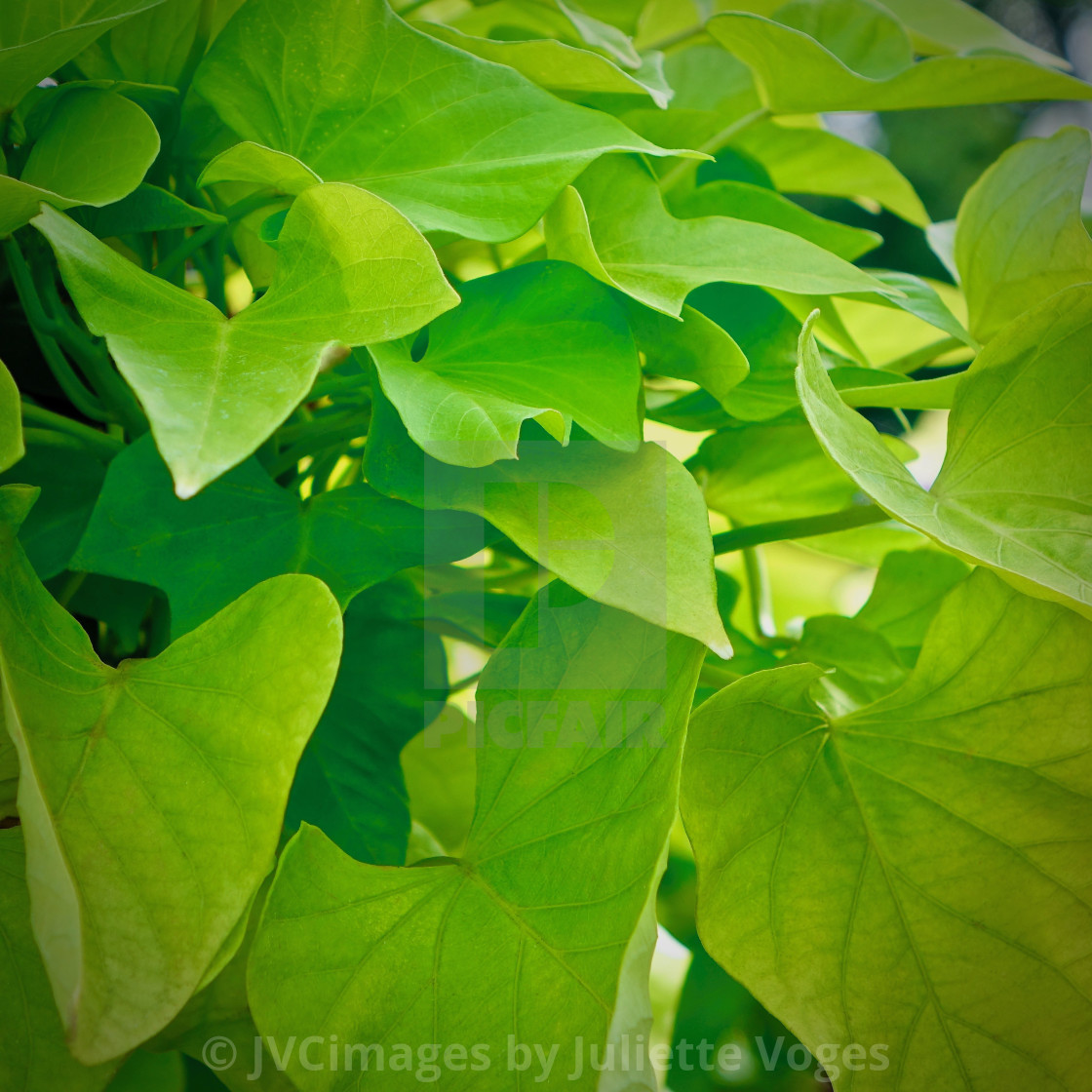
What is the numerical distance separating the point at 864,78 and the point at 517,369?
0.17m

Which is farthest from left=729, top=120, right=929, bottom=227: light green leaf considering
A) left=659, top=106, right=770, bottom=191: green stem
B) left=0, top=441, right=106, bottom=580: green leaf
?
left=0, top=441, right=106, bottom=580: green leaf

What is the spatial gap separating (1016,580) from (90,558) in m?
0.19

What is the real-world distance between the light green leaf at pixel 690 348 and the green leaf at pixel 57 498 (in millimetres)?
142

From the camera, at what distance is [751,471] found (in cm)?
30

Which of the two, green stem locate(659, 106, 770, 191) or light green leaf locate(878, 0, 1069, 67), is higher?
light green leaf locate(878, 0, 1069, 67)

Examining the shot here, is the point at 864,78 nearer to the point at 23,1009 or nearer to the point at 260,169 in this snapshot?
the point at 260,169

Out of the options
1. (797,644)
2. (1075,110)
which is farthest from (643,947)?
(1075,110)

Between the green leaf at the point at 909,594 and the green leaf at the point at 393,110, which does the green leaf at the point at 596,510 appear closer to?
the green leaf at the point at 393,110

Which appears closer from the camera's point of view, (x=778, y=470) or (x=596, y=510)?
(x=596, y=510)

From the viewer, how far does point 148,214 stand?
20 centimetres

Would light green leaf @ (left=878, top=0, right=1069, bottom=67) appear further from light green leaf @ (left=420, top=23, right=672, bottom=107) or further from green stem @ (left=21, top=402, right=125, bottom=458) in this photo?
green stem @ (left=21, top=402, right=125, bottom=458)

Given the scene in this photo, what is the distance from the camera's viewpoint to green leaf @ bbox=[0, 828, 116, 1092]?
18cm

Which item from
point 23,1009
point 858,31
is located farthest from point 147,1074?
point 858,31

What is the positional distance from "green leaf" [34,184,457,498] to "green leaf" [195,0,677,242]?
3 cm
